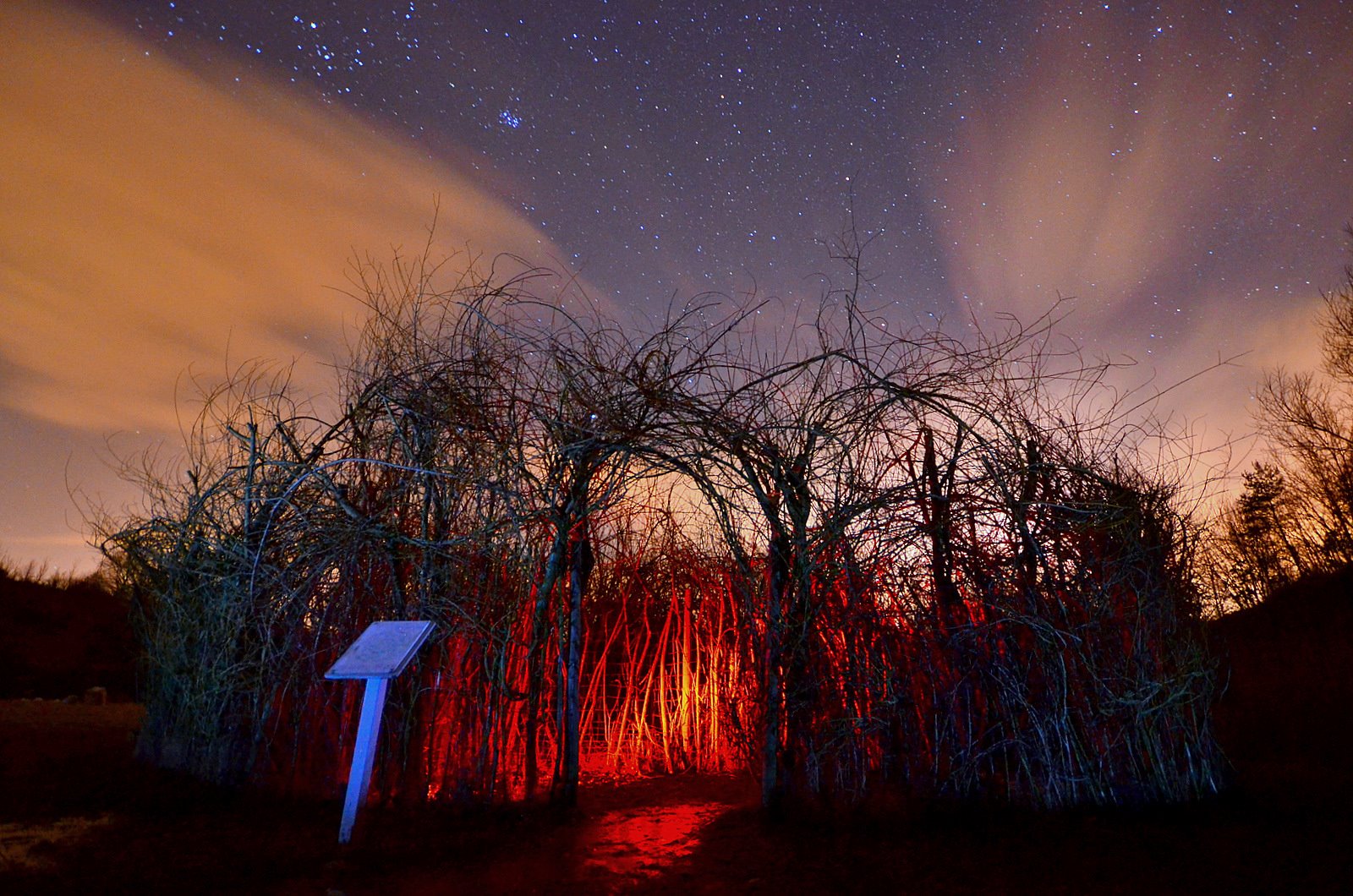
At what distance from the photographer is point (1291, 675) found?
1221 cm

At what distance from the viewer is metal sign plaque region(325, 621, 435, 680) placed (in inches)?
172

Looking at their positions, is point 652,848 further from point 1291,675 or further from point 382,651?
point 1291,675

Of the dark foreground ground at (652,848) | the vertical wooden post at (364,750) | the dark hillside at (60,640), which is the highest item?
the dark hillside at (60,640)

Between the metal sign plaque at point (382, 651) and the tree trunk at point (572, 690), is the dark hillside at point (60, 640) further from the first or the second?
the metal sign plaque at point (382, 651)

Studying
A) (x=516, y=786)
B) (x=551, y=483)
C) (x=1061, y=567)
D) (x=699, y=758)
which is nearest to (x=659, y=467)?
(x=551, y=483)

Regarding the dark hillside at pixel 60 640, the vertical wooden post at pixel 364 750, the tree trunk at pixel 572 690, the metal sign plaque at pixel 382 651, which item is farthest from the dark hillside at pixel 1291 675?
the dark hillside at pixel 60 640

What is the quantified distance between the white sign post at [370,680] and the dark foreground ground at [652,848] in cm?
28

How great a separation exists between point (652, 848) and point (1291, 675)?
12177 mm

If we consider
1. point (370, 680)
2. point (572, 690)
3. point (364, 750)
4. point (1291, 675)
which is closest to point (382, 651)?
point (370, 680)

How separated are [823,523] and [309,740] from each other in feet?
12.6

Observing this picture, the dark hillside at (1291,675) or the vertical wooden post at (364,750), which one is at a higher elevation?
the dark hillside at (1291,675)

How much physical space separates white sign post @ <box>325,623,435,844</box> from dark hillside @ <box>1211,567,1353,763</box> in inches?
218

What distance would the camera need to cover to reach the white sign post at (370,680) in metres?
4.44

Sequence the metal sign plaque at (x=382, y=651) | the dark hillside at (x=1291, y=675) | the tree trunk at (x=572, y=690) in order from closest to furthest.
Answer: the metal sign plaque at (x=382, y=651) < the tree trunk at (x=572, y=690) < the dark hillside at (x=1291, y=675)
